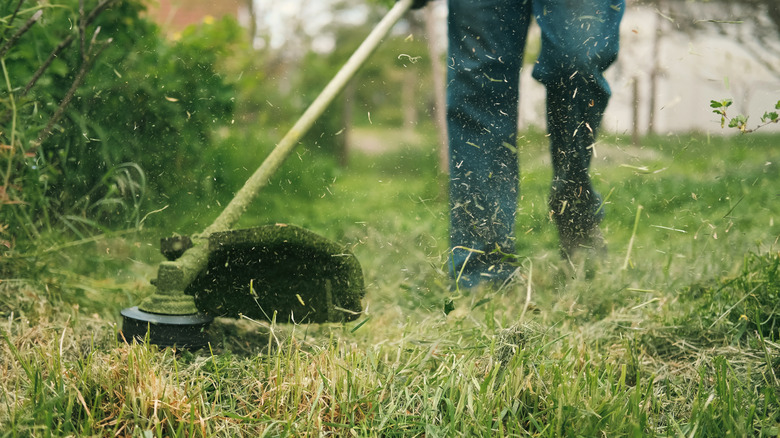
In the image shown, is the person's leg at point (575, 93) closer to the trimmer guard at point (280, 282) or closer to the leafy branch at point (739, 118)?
the leafy branch at point (739, 118)

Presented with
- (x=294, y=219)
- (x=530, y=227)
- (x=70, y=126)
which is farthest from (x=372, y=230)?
(x=70, y=126)

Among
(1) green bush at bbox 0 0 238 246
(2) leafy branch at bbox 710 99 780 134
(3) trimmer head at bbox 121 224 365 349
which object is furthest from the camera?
(1) green bush at bbox 0 0 238 246

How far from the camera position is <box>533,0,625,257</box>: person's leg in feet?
6.33

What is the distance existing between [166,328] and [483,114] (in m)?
1.31

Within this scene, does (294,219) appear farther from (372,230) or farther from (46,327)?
(46,327)

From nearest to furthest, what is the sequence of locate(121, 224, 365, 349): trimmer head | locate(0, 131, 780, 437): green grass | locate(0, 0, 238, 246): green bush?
1. locate(0, 131, 780, 437): green grass
2. locate(121, 224, 365, 349): trimmer head
3. locate(0, 0, 238, 246): green bush

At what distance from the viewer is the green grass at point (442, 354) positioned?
1100mm

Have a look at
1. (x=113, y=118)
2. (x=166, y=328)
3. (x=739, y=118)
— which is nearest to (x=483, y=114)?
(x=739, y=118)

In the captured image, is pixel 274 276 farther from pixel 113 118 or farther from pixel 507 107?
pixel 113 118

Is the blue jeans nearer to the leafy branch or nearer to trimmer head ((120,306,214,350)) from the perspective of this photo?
the leafy branch

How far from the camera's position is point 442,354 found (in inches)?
54.2

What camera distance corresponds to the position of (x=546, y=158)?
202 centimetres

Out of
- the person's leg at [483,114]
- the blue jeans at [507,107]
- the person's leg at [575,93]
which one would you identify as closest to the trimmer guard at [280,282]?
the blue jeans at [507,107]

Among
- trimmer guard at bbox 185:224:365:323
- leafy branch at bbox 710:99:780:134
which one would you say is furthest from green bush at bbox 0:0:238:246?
leafy branch at bbox 710:99:780:134
